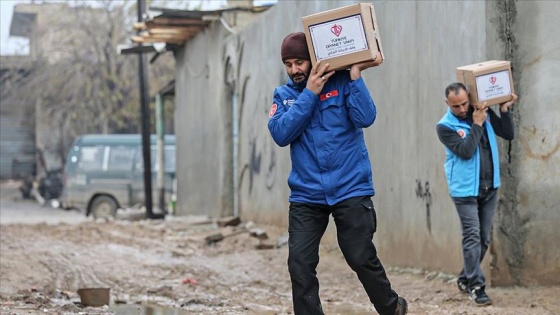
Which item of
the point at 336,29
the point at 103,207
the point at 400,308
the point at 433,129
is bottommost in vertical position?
the point at 103,207

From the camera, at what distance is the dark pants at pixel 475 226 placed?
696cm

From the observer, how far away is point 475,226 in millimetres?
6973

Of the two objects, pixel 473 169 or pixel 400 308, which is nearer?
pixel 400 308

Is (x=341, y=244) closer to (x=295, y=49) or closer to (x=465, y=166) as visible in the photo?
(x=295, y=49)

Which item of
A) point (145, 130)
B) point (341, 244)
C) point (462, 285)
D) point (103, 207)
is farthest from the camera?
point (103, 207)

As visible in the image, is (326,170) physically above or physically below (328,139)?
below

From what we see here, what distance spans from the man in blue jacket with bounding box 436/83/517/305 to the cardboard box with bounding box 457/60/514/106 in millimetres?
62

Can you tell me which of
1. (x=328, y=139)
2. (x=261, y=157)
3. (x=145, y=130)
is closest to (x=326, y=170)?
(x=328, y=139)

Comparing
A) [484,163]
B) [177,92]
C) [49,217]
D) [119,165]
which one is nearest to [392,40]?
[484,163]

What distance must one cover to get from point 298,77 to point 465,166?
217cm

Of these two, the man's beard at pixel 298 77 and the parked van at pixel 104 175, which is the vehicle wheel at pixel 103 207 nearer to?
the parked van at pixel 104 175

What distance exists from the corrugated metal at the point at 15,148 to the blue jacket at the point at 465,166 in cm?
3333

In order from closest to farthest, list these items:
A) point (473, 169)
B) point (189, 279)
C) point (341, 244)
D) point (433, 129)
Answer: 1. point (341, 244)
2. point (473, 169)
3. point (433, 129)
4. point (189, 279)

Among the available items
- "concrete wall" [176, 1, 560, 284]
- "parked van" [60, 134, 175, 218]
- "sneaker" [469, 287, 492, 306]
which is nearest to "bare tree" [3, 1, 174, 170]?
"parked van" [60, 134, 175, 218]
